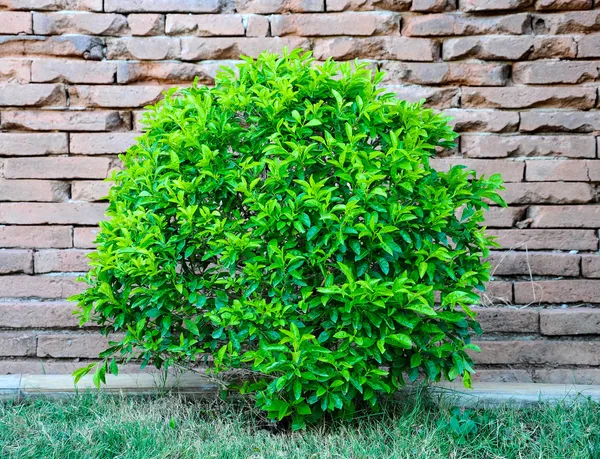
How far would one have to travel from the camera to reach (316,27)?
329 centimetres

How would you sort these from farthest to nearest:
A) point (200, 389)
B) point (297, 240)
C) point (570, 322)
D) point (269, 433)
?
point (570, 322) < point (200, 389) < point (269, 433) < point (297, 240)

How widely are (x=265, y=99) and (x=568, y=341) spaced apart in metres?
2.00

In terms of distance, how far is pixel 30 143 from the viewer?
130 inches

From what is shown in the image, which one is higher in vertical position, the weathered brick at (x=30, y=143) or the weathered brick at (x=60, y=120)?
the weathered brick at (x=60, y=120)

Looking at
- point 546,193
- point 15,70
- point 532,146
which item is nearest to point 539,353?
point 546,193

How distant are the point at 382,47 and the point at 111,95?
55.8 inches

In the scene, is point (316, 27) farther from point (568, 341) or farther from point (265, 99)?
point (568, 341)

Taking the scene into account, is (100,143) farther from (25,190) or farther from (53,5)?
(53,5)

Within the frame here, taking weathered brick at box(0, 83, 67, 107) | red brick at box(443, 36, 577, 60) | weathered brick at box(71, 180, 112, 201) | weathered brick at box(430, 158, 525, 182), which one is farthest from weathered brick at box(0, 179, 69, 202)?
red brick at box(443, 36, 577, 60)

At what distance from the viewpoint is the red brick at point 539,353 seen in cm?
327

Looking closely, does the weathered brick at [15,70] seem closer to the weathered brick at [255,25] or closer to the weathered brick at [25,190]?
the weathered brick at [25,190]

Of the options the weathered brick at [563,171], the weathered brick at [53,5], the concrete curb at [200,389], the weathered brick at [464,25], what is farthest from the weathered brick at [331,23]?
the concrete curb at [200,389]

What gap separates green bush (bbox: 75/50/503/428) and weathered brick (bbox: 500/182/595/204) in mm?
691

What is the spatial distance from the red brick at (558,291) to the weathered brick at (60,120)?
2.28 m
